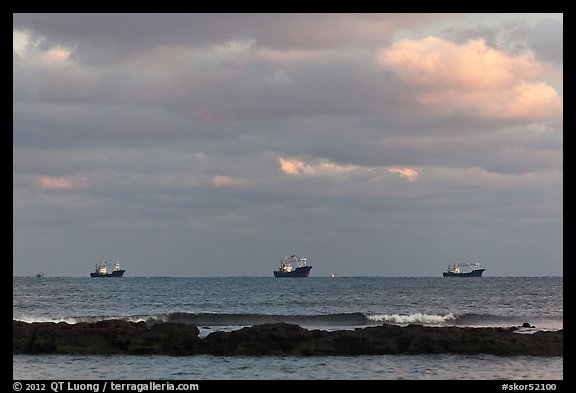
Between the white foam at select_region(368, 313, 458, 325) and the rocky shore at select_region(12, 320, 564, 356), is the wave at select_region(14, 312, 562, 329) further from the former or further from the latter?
the rocky shore at select_region(12, 320, 564, 356)

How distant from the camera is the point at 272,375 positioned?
34.7 meters

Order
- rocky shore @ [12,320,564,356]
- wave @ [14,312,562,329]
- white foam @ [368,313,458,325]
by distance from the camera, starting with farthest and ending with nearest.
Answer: white foam @ [368,313,458,325] < wave @ [14,312,562,329] < rocky shore @ [12,320,564,356]

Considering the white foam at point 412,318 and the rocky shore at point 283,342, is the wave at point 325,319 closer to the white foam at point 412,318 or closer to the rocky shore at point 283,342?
the white foam at point 412,318

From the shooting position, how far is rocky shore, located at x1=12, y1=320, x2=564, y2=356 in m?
41.5

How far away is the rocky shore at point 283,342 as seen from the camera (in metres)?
41.5

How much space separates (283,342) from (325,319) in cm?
3316

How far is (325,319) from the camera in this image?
2948 inches

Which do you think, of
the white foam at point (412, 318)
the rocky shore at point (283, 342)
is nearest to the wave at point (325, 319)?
the white foam at point (412, 318)

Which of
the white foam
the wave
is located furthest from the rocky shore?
the white foam

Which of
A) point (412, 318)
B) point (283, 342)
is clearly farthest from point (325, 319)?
point (283, 342)

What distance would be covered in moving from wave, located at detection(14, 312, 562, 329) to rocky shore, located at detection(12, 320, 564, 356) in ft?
86.6

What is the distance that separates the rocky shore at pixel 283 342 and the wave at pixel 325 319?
26399 mm
